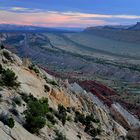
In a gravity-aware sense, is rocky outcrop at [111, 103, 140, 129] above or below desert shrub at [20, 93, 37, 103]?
below

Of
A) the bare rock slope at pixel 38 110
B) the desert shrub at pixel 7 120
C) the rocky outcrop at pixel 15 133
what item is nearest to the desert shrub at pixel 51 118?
the bare rock slope at pixel 38 110

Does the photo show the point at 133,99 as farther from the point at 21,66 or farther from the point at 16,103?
the point at 16,103

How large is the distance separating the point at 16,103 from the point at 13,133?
17.0 feet

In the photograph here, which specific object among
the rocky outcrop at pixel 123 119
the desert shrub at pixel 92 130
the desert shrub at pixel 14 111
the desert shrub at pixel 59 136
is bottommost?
the rocky outcrop at pixel 123 119

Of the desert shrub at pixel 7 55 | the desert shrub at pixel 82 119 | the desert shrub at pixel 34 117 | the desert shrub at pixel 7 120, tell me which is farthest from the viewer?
the desert shrub at pixel 7 55

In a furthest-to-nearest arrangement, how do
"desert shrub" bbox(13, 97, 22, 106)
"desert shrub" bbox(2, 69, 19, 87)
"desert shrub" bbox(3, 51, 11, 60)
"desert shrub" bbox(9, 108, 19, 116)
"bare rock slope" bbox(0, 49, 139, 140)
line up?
1. "desert shrub" bbox(3, 51, 11, 60)
2. "desert shrub" bbox(2, 69, 19, 87)
3. "desert shrub" bbox(13, 97, 22, 106)
4. "desert shrub" bbox(9, 108, 19, 116)
5. "bare rock slope" bbox(0, 49, 139, 140)

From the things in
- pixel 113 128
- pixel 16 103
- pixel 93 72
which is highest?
pixel 16 103

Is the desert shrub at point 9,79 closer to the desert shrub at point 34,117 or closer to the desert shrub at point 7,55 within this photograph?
the desert shrub at point 34,117

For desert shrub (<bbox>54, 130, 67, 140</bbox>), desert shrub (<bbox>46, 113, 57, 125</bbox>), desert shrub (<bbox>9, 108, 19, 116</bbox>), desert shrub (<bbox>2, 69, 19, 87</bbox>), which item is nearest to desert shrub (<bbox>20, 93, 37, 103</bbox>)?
desert shrub (<bbox>2, 69, 19, 87</bbox>)

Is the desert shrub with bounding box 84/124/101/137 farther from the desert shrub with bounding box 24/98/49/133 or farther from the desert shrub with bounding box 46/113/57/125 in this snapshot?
the desert shrub with bounding box 24/98/49/133

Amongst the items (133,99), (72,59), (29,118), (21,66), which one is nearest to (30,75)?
(21,66)

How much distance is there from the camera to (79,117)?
110 ft

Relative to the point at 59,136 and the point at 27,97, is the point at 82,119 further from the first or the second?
the point at 59,136

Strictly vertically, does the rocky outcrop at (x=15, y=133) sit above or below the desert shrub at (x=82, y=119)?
above
